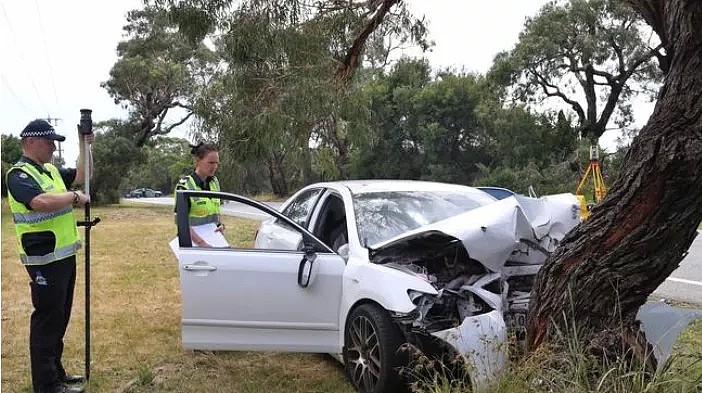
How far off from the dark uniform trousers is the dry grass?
0.35m

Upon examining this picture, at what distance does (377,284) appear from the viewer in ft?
12.7

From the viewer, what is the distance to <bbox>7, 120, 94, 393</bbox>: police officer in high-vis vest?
3.90 meters

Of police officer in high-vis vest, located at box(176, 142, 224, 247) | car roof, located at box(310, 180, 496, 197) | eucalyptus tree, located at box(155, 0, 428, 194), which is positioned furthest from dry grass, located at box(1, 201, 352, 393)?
eucalyptus tree, located at box(155, 0, 428, 194)

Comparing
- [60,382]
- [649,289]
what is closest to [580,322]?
[649,289]

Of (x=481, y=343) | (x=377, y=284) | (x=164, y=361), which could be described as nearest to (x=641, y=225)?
(x=481, y=343)

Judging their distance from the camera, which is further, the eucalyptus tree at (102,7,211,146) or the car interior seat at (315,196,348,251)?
the eucalyptus tree at (102,7,211,146)

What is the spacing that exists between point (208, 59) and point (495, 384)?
99.8 ft

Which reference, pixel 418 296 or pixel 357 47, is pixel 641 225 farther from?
pixel 357 47

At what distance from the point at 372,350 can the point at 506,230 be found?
109 cm

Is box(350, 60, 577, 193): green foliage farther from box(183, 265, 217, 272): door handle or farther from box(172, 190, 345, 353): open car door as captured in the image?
box(183, 265, 217, 272): door handle

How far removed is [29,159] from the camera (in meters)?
4.02

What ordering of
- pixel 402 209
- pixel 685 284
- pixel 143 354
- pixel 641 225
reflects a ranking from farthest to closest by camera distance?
pixel 685 284 < pixel 143 354 < pixel 402 209 < pixel 641 225

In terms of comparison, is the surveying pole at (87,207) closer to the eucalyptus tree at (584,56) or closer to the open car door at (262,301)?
Answer: the open car door at (262,301)

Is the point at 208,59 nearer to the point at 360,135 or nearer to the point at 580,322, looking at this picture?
the point at 360,135
